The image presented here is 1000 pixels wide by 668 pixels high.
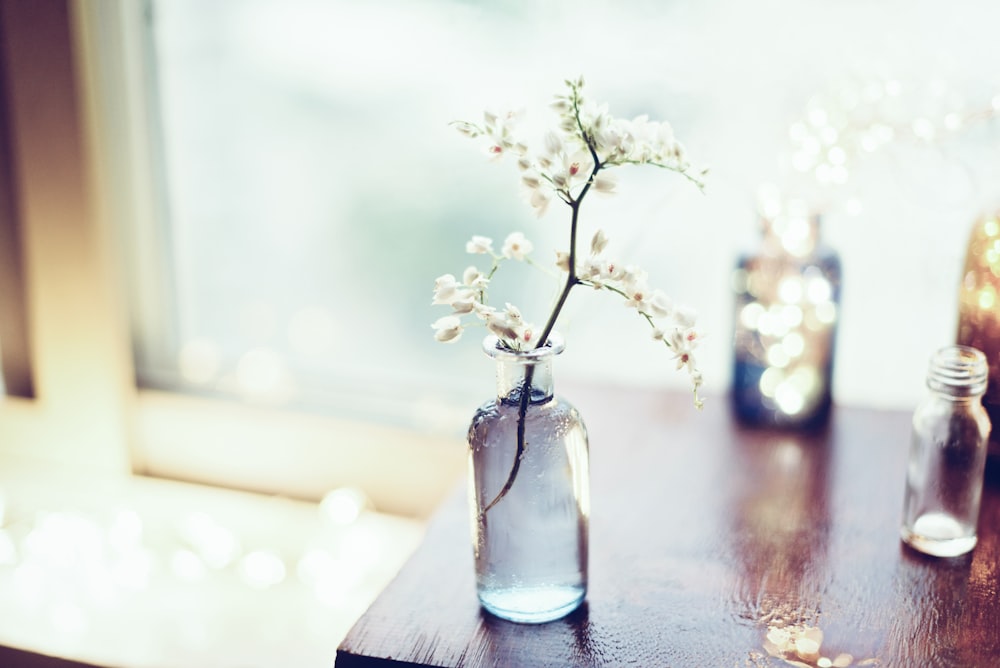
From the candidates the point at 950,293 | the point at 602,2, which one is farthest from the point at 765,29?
the point at 950,293

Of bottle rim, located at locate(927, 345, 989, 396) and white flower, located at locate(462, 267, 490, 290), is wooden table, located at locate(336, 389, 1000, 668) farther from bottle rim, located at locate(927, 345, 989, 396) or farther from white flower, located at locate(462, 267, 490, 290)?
white flower, located at locate(462, 267, 490, 290)

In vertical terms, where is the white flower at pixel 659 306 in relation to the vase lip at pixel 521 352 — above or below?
above

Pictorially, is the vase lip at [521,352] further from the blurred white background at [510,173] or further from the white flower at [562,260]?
the blurred white background at [510,173]

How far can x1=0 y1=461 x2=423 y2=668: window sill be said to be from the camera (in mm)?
1408

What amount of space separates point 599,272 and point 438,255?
0.83 meters

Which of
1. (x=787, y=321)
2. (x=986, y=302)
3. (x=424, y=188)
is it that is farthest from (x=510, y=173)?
(x=986, y=302)

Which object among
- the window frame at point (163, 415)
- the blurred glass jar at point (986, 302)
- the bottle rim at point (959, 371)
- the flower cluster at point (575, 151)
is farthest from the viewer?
the window frame at point (163, 415)

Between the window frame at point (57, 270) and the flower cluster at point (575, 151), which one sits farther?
the window frame at point (57, 270)

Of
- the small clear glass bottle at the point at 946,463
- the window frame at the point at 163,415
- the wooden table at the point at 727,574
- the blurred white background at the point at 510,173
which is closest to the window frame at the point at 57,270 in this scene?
the window frame at the point at 163,415

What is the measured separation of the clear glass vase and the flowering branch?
0.12 ft

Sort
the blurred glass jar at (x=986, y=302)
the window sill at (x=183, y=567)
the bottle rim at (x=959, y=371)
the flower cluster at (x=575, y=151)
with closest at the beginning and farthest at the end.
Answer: the flower cluster at (x=575, y=151), the bottle rim at (x=959, y=371), the blurred glass jar at (x=986, y=302), the window sill at (x=183, y=567)

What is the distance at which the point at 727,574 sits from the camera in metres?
0.81

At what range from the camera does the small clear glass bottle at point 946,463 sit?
83 centimetres

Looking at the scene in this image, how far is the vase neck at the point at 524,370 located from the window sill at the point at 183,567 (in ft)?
2.57
